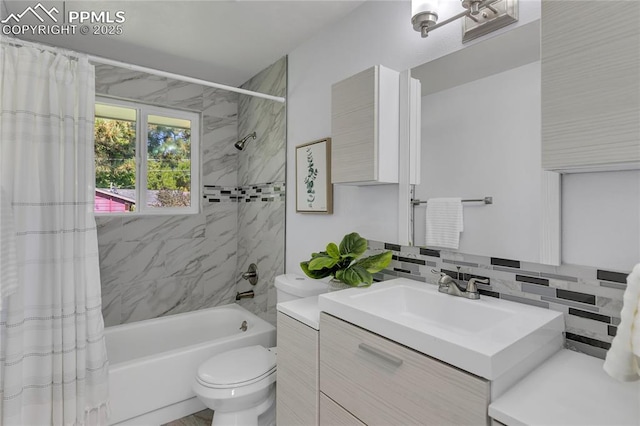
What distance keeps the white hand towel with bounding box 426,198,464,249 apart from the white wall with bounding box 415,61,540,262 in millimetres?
25

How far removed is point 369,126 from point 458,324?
0.92m

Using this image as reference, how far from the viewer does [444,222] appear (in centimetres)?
145

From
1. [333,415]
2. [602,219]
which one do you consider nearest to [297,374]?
[333,415]

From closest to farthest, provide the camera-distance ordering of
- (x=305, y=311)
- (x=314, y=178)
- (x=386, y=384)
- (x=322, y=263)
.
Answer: (x=386, y=384) → (x=305, y=311) → (x=322, y=263) → (x=314, y=178)

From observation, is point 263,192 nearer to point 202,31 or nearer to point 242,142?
point 242,142

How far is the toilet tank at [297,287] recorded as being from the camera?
1922mm

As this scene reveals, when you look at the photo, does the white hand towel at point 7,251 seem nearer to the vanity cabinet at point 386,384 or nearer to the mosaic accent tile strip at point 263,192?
the vanity cabinet at point 386,384

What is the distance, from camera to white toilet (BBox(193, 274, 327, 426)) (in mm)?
1623

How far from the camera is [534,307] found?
1172 millimetres

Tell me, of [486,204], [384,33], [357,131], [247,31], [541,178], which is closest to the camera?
[541,178]

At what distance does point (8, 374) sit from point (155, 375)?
663 mm

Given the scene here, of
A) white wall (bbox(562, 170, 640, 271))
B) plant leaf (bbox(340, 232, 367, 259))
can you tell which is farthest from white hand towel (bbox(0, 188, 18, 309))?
white wall (bbox(562, 170, 640, 271))

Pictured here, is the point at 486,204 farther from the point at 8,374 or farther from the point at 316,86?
the point at 8,374

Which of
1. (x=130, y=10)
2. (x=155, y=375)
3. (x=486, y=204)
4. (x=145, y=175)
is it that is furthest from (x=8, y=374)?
(x=486, y=204)
